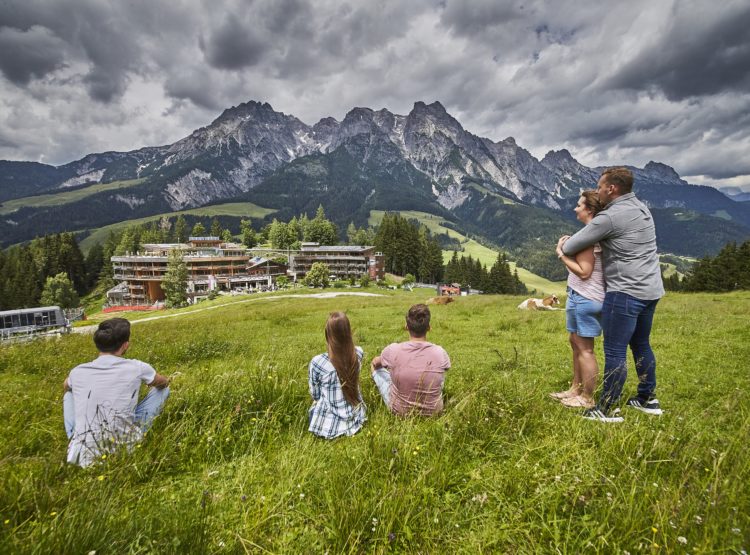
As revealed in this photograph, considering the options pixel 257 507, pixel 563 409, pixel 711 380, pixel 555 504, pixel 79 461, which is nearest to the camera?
pixel 555 504

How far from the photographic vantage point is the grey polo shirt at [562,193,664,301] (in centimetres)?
449

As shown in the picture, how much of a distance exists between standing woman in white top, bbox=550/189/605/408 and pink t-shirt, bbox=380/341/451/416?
6.66 feet

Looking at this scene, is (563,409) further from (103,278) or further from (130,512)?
(103,278)

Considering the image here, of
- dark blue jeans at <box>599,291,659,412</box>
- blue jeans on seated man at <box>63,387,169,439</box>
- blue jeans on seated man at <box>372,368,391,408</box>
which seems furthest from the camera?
blue jeans on seated man at <box>372,368,391,408</box>

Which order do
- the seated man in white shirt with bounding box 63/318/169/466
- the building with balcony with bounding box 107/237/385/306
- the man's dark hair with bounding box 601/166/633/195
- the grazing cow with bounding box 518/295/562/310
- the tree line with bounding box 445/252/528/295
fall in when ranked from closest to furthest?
the seated man in white shirt with bounding box 63/318/169/466
the man's dark hair with bounding box 601/166/633/195
the grazing cow with bounding box 518/295/562/310
the tree line with bounding box 445/252/528/295
the building with balcony with bounding box 107/237/385/306

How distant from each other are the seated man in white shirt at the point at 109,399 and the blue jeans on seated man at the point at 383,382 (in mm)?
2700

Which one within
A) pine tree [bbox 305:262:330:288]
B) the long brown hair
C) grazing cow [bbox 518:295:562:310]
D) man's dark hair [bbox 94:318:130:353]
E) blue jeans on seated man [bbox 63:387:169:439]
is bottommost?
pine tree [bbox 305:262:330:288]

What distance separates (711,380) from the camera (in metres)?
6.62

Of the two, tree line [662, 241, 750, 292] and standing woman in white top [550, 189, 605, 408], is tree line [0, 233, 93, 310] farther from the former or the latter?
tree line [662, 241, 750, 292]

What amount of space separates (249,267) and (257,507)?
106337 millimetres

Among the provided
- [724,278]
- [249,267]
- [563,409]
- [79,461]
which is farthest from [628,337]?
[249,267]

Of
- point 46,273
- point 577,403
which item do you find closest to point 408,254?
point 577,403

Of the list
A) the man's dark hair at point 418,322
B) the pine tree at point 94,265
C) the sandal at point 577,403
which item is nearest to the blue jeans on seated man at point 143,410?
the man's dark hair at point 418,322

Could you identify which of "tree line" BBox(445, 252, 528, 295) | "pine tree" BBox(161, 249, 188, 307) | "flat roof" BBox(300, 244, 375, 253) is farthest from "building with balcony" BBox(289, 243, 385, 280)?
"pine tree" BBox(161, 249, 188, 307)
